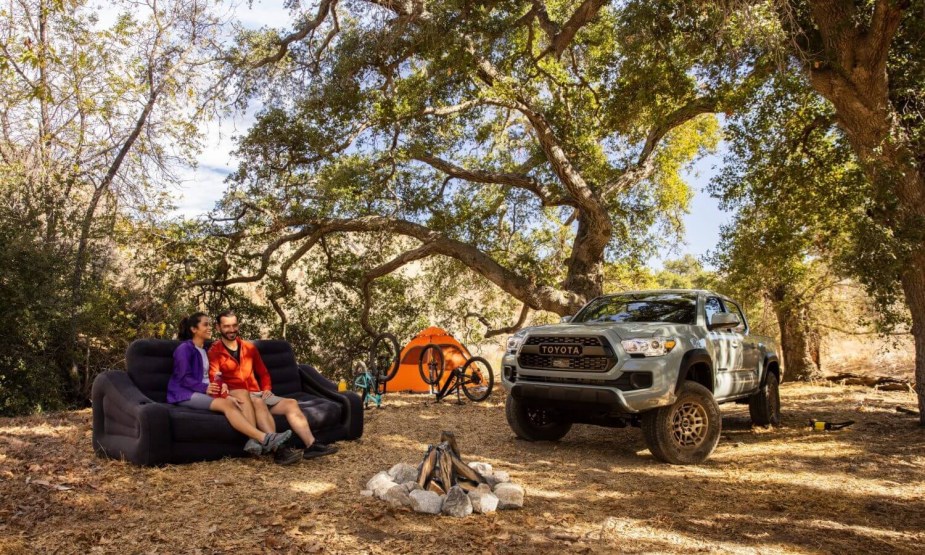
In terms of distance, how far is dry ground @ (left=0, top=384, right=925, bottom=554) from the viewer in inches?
159

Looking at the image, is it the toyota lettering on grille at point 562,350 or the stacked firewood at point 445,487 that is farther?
the toyota lettering on grille at point 562,350

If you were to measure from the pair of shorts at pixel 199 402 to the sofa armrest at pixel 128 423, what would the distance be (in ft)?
1.12

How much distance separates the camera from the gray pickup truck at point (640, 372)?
6.23m

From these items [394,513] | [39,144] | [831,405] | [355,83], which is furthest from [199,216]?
[831,405]

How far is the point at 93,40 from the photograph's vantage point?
12.0 m

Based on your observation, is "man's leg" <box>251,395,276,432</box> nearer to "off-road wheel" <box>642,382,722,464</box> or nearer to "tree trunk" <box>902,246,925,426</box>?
"off-road wheel" <box>642,382,722,464</box>

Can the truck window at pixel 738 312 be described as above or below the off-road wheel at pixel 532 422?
above

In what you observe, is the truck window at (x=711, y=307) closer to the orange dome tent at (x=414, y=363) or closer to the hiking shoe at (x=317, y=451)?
the hiking shoe at (x=317, y=451)

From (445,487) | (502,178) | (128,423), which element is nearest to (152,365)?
(128,423)

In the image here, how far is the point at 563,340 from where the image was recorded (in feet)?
22.0

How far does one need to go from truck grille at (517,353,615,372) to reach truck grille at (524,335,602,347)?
0.14 meters

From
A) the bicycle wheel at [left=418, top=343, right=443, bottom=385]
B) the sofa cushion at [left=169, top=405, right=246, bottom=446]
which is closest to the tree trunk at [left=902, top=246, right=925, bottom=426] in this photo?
the bicycle wheel at [left=418, top=343, right=443, bottom=385]

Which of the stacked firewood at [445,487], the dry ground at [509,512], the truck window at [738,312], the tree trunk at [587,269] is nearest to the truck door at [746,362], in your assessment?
the truck window at [738,312]

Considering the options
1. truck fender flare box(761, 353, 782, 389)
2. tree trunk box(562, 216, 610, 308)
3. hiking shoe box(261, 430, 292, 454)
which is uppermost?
tree trunk box(562, 216, 610, 308)
